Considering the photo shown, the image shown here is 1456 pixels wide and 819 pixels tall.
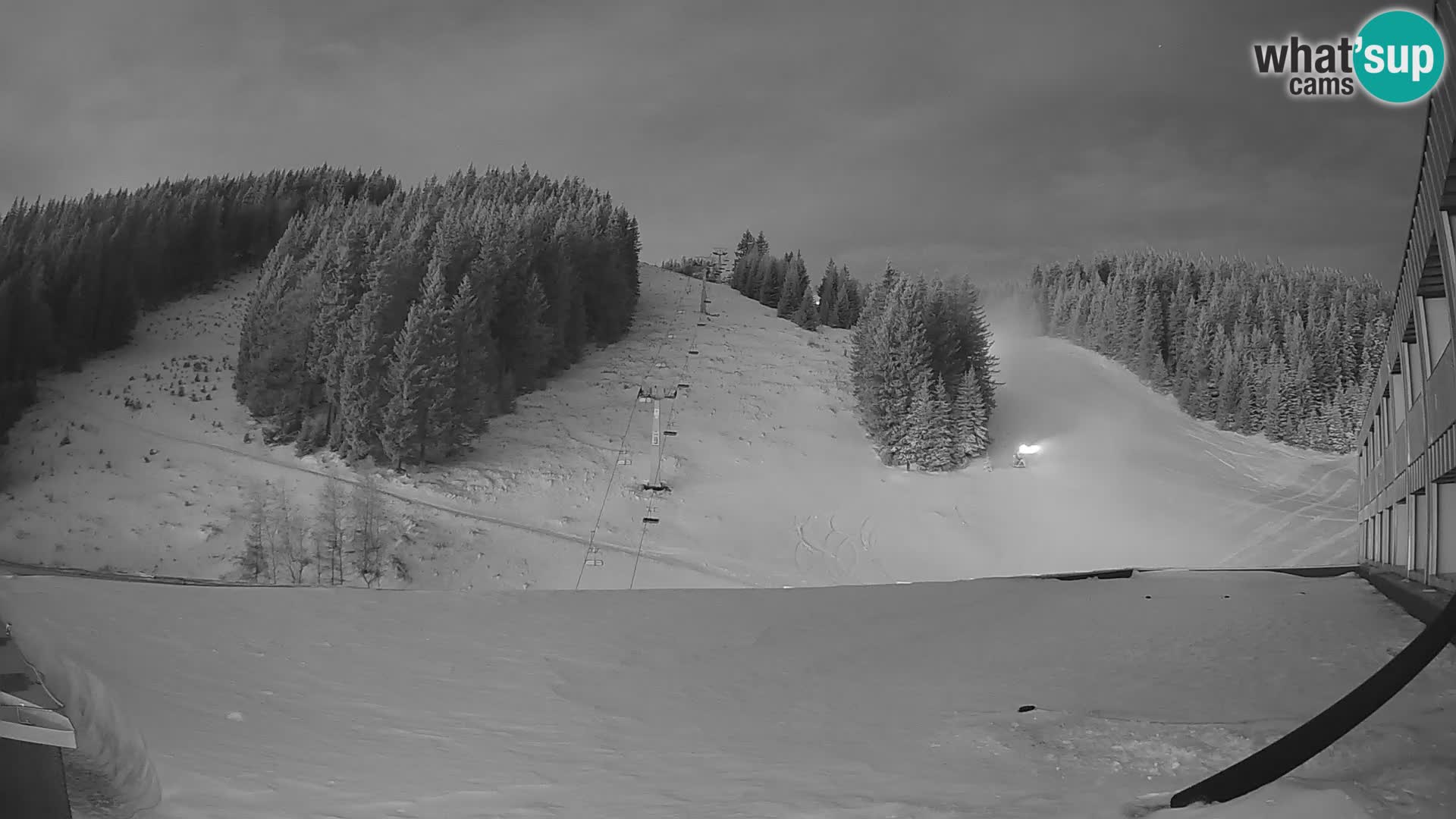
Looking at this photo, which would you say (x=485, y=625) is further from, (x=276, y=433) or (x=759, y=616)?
(x=276, y=433)

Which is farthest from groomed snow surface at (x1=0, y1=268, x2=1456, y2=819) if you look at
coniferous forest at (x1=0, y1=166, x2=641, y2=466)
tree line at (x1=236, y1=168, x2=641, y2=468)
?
coniferous forest at (x1=0, y1=166, x2=641, y2=466)

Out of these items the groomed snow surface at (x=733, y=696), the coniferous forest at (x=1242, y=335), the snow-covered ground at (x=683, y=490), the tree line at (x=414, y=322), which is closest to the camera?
the groomed snow surface at (x=733, y=696)

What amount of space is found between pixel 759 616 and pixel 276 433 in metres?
26.1

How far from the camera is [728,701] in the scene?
247 inches

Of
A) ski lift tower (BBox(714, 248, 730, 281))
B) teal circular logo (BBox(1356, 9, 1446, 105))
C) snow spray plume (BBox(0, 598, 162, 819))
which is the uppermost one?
ski lift tower (BBox(714, 248, 730, 281))

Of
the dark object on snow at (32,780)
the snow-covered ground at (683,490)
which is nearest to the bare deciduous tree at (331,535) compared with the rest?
the snow-covered ground at (683,490)

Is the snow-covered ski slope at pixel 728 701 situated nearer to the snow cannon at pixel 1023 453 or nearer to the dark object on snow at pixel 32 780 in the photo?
the dark object on snow at pixel 32 780

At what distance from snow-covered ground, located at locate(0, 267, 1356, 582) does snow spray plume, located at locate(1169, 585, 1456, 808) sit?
20.9 m

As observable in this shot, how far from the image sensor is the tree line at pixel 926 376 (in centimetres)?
3297

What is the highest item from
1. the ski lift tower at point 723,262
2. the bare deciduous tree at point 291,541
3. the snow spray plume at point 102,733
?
the ski lift tower at point 723,262

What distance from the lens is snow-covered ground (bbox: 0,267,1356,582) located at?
989 inches

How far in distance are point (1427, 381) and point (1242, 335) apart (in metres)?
49.5

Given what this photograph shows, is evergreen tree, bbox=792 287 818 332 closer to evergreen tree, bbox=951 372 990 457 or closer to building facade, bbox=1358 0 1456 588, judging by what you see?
evergreen tree, bbox=951 372 990 457

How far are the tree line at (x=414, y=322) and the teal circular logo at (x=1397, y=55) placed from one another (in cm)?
2556
